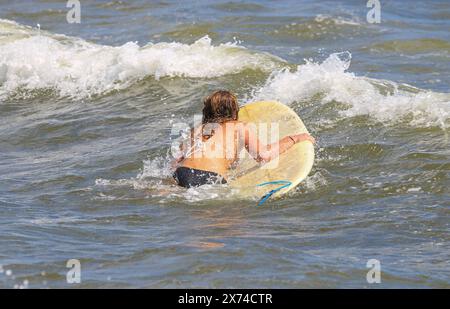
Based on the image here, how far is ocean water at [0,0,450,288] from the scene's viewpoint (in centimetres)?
570

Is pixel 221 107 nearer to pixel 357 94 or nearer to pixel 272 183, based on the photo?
pixel 272 183

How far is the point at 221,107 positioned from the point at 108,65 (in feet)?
17.4

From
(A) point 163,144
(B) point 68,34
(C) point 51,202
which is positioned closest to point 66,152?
(A) point 163,144

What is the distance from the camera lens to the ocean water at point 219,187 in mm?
5703

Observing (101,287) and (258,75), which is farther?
(258,75)

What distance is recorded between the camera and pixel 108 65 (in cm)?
1228

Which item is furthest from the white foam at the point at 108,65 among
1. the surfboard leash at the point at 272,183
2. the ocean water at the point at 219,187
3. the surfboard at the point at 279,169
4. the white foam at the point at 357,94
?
the surfboard leash at the point at 272,183

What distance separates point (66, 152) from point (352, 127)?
2.89 meters

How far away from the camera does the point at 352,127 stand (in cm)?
930

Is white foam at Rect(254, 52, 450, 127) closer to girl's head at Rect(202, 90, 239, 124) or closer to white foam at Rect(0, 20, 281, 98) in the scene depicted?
white foam at Rect(0, 20, 281, 98)

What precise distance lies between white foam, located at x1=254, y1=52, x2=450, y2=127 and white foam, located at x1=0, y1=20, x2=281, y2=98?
0.99 metres

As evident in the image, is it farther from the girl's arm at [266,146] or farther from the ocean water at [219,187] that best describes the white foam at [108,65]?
the girl's arm at [266,146]
